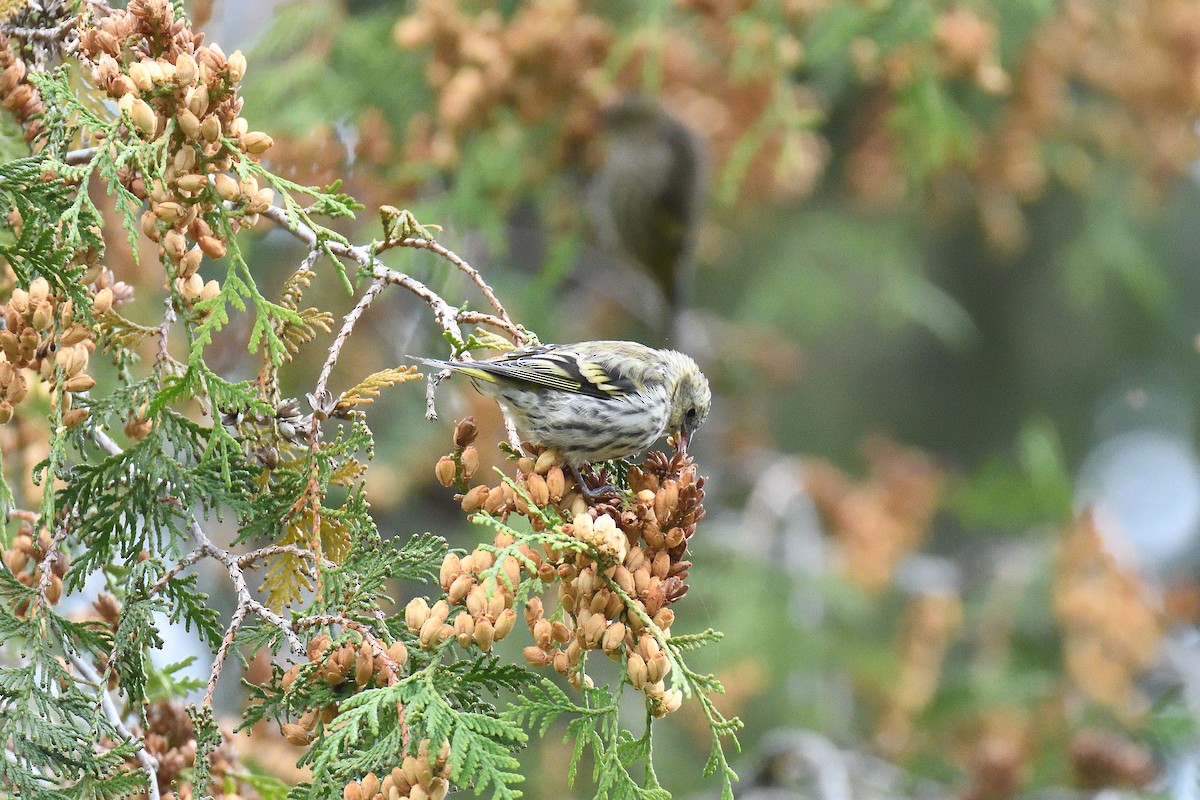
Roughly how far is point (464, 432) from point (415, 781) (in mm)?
537

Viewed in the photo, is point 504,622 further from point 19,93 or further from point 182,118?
point 19,93

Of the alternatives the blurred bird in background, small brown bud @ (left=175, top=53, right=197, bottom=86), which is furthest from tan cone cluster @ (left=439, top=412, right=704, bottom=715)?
the blurred bird in background

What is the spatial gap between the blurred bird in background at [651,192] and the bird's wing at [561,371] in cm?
189

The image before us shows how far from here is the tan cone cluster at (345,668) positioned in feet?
5.28

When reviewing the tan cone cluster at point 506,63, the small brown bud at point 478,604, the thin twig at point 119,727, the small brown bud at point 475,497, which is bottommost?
the thin twig at point 119,727

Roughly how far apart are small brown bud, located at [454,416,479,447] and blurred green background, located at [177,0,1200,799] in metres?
1.60

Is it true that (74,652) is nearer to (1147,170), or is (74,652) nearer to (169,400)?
(169,400)

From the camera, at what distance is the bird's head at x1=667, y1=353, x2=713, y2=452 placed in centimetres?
284

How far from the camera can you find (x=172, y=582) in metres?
1.73

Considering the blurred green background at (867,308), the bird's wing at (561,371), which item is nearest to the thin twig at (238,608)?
the bird's wing at (561,371)

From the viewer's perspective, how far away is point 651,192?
4465 mm

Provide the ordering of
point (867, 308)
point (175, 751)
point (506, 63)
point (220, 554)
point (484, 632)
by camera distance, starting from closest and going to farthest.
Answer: point (484, 632)
point (220, 554)
point (175, 751)
point (506, 63)
point (867, 308)

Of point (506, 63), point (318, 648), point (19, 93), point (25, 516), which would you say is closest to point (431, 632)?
point (318, 648)

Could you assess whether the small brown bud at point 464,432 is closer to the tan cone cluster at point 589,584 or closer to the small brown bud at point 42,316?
the tan cone cluster at point 589,584
